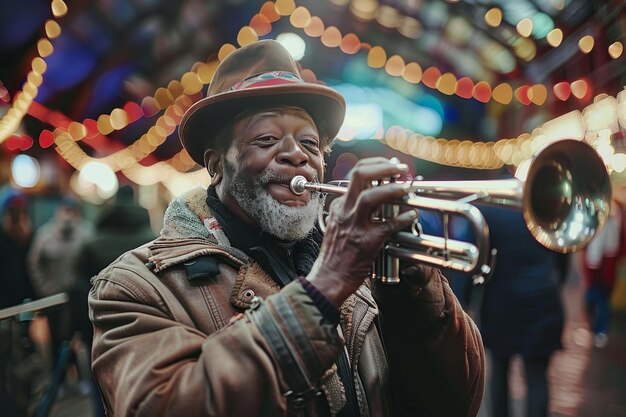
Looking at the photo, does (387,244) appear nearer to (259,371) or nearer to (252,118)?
(259,371)

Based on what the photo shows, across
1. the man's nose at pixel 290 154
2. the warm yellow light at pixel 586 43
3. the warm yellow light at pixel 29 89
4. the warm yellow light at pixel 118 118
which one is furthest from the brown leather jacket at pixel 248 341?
the warm yellow light at pixel 118 118

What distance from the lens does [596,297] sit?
829 cm

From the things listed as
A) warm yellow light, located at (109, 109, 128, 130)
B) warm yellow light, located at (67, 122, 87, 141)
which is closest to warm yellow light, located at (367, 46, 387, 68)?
warm yellow light, located at (109, 109, 128, 130)

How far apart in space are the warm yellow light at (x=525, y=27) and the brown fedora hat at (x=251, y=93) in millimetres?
17318

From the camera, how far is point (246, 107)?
87.2 inches

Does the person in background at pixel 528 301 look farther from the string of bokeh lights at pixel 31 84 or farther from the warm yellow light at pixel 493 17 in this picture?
the warm yellow light at pixel 493 17

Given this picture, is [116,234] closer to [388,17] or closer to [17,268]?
[17,268]

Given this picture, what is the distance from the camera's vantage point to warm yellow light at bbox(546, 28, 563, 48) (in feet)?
54.7

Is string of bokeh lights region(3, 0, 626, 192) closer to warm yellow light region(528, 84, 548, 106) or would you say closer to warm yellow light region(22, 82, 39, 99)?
warm yellow light region(528, 84, 548, 106)

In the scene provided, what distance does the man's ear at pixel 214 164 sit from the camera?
7.61ft

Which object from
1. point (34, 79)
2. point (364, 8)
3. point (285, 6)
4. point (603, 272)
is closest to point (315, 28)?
point (364, 8)

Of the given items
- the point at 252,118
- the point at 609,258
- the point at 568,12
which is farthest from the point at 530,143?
the point at 252,118

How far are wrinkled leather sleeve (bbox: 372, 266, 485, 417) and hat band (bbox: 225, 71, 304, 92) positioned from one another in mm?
851

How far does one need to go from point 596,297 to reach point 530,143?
460 inches
